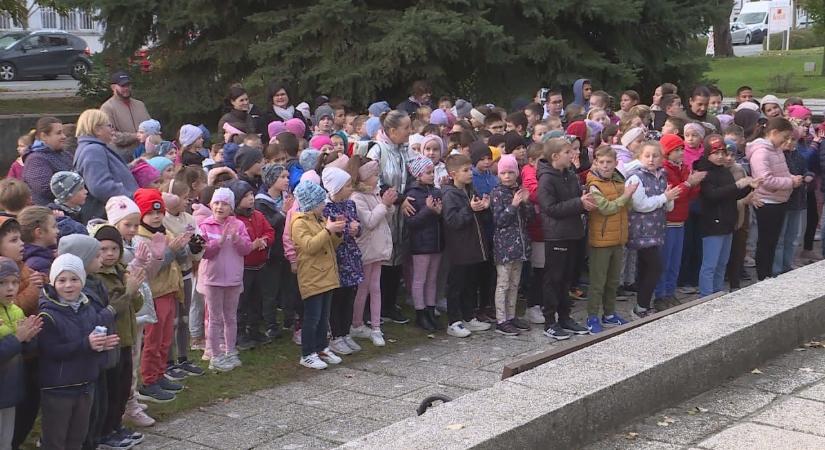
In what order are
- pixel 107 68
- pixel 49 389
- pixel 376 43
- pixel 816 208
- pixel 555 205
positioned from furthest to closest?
pixel 107 68
pixel 376 43
pixel 816 208
pixel 555 205
pixel 49 389

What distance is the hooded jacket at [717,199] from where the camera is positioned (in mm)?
10586

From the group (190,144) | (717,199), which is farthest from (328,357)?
(717,199)

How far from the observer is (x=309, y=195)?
830 cm

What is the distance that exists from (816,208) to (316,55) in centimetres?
669

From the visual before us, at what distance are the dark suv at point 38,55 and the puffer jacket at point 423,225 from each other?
30.7 m

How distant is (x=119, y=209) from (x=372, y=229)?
251 centimetres

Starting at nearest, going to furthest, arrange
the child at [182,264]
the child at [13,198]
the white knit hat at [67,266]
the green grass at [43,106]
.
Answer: the white knit hat at [67,266], the child at [13,198], the child at [182,264], the green grass at [43,106]

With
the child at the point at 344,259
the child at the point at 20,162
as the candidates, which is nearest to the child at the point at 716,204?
the child at the point at 344,259

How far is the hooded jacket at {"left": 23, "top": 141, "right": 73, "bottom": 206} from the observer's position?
8391 mm

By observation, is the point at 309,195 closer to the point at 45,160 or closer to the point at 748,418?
the point at 45,160

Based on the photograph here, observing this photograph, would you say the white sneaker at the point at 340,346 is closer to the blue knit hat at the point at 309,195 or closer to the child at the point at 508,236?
the blue knit hat at the point at 309,195

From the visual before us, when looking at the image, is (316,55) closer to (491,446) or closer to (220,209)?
(220,209)

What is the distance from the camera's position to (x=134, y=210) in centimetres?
715

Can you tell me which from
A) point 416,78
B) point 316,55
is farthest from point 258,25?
point 416,78
